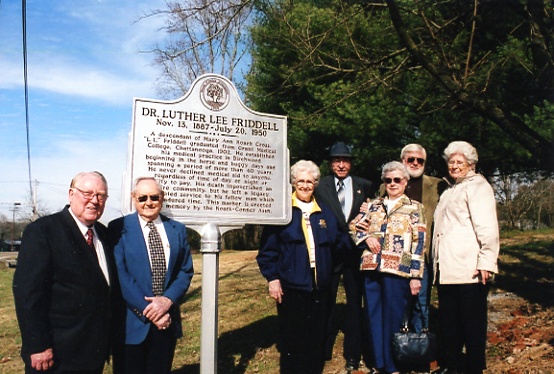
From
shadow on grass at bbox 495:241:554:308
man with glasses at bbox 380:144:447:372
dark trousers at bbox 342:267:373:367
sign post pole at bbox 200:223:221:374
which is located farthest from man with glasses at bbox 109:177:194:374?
shadow on grass at bbox 495:241:554:308

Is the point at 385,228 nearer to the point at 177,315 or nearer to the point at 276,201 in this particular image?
the point at 276,201

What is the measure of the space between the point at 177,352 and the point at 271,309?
6.38ft

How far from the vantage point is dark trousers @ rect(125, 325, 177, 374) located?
3.43 metres

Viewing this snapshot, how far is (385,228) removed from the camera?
442 centimetres

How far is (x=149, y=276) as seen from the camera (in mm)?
3480

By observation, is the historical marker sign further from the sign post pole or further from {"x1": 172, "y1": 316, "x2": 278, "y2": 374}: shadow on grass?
{"x1": 172, "y1": 316, "x2": 278, "y2": 374}: shadow on grass

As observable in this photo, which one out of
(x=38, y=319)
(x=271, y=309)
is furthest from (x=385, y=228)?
(x=271, y=309)

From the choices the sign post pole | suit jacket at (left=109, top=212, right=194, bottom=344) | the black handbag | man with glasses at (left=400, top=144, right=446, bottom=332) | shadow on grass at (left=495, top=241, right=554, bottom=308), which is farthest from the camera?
shadow on grass at (left=495, top=241, right=554, bottom=308)

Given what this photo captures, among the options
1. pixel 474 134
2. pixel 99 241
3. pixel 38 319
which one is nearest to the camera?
pixel 38 319

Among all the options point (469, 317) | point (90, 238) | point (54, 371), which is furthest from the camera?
point (469, 317)

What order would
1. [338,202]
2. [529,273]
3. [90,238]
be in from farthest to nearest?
[529,273] < [338,202] < [90,238]

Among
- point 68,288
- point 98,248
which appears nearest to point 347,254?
point 98,248

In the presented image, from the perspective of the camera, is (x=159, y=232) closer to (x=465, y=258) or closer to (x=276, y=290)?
(x=276, y=290)

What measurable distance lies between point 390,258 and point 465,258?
0.59m
